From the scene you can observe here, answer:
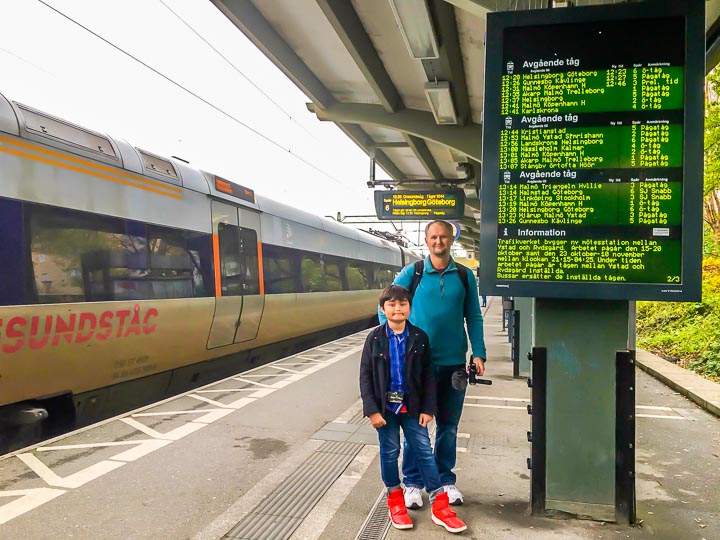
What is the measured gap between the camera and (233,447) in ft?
15.4

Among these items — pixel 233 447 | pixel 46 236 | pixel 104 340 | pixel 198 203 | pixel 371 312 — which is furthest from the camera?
pixel 371 312

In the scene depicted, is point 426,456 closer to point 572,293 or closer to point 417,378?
point 417,378

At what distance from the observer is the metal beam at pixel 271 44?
639 centimetres

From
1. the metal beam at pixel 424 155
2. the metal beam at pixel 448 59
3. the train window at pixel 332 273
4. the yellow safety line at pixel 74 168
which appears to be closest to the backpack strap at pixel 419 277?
the yellow safety line at pixel 74 168

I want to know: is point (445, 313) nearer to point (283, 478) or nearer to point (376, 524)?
point (376, 524)

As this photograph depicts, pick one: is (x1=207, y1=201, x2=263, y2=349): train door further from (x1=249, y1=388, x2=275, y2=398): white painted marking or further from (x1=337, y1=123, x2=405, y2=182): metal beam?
(x1=337, y1=123, x2=405, y2=182): metal beam

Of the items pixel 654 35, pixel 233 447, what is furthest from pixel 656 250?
pixel 233 447

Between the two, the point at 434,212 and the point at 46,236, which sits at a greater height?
the point at 434,212

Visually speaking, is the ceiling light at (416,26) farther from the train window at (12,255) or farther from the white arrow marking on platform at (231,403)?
the white arrow marking on platform at (231,403)

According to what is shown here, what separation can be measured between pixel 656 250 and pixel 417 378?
149 centimetres

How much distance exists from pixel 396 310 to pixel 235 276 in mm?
5675

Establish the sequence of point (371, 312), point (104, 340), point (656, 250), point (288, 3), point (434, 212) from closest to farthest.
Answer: point (656, 250), point (104, 340), point (288, 3), point (434, 212), point (371, 312)

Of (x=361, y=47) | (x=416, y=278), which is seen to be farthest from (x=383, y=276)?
(x=416, y=278)

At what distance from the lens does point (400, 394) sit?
3203 mm
